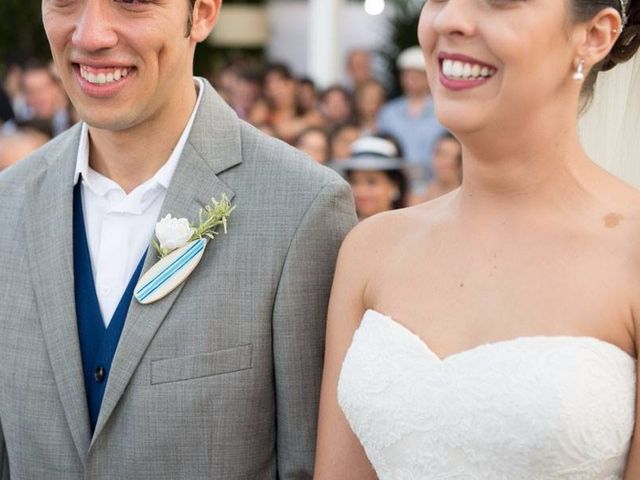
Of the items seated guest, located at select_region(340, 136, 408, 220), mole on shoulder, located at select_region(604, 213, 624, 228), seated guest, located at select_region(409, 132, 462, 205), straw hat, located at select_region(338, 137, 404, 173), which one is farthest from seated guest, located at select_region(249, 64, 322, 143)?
mole on shoulder, located at select_region(604, 213, 624, 228)

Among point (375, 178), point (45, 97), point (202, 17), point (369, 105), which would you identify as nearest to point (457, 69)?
point (202, 17)

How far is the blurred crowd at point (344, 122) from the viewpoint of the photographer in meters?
8.29

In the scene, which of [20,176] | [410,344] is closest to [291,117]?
[20,176]

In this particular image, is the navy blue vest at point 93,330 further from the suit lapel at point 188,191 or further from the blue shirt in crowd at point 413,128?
the blue shirt in crowd at point 413,128

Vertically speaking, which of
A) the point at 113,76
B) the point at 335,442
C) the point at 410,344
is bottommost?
the point at 335,442

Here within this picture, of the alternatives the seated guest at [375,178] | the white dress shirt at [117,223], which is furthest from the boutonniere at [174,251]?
the seated guest at [375,178]

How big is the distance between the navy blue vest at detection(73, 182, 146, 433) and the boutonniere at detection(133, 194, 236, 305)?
77mm

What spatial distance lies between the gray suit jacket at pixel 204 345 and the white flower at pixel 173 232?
0.06m

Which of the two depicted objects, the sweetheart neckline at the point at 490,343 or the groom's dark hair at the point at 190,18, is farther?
the groom's dark hair at the point at 190,18

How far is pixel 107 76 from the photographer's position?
11.5ft

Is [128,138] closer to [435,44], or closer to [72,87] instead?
[72,87]

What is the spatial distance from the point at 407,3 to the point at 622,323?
1715cm

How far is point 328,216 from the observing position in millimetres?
3545

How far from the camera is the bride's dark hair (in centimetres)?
293
